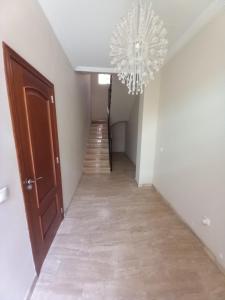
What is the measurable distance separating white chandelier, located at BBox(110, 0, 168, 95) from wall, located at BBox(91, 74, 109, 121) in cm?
600

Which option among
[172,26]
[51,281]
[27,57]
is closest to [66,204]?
[51,281]

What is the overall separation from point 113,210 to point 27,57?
2452 mm

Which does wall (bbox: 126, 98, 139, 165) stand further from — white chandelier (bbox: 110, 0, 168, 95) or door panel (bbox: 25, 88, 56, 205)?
white chandelier (bbox: 110, 0, 168, 95)

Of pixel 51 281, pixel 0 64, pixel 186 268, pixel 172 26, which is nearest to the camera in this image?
pixel 0 64

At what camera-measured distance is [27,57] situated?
1479mm

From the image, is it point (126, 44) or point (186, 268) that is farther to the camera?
point (186, 268)

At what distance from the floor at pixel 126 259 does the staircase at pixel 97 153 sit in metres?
1.95

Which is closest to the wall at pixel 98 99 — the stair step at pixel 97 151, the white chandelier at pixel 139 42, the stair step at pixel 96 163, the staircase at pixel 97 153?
the staircase at pixel 97 153

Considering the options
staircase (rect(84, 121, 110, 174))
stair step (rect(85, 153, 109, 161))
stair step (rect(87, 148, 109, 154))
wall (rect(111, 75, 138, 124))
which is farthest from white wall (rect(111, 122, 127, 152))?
stair step (rect(85, 153, 109, 161))

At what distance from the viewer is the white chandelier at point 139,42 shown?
1.34 m

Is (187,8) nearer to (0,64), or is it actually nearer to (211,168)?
(211,168)

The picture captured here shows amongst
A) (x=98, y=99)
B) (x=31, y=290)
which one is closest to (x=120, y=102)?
(x=98, y=99)

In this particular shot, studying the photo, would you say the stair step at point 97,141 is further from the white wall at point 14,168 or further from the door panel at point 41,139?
the white wall at point 14,168

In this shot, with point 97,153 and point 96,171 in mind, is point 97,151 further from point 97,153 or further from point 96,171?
point 96,171
